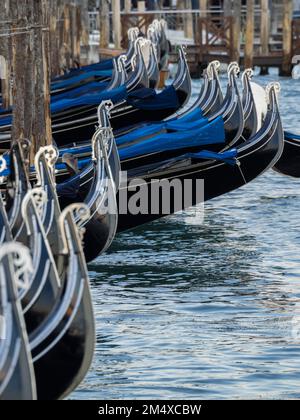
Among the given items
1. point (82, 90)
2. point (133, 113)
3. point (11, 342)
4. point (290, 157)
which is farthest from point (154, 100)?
point (11, 342)

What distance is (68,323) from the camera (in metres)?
4.76

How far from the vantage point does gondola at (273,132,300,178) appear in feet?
36.0

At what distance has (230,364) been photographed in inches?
258

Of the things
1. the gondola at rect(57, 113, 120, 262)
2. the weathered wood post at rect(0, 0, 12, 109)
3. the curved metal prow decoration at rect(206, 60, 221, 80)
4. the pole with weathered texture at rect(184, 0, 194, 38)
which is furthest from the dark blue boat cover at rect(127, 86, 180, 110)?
the pole with weathered texture at rect(184, 0, 194, 38)

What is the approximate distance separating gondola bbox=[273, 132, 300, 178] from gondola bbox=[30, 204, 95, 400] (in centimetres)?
634

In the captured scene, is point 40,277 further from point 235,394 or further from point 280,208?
point 280,208

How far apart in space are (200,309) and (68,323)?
2943mm

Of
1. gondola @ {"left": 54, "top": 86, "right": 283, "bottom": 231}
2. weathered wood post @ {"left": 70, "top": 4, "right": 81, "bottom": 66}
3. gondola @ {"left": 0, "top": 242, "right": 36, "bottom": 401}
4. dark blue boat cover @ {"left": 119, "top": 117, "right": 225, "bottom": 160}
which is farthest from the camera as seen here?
weathered wood post @ {"left": 70, "top": 4, "right": 81, "bottom": 66}

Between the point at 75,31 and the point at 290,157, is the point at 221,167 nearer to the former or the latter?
the point at 290,157

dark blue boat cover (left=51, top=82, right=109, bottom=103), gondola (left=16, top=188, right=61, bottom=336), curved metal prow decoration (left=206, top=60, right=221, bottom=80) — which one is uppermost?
gondola (left=16, top=188, right=61, bottom=336)

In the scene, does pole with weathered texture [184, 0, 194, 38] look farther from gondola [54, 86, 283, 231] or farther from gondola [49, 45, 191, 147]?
gondola [54, 86, 283, 231]
